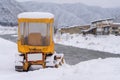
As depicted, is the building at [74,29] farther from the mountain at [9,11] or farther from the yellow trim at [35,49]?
the mountain at [9,11]

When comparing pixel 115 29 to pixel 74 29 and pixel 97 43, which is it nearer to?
pixel 74 29

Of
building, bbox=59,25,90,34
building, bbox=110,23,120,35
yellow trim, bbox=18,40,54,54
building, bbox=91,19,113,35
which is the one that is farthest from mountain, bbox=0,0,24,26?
yellow trim, bbox=18,40,54,54

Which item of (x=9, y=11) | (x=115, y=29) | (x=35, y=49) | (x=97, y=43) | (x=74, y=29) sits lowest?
(x=9, y=11)

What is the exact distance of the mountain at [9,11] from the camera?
439ft

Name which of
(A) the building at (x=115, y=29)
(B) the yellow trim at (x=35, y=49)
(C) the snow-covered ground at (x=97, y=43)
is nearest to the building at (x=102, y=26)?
(A) the building at (x=115, y=29)

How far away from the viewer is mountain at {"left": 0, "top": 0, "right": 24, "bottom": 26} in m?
134

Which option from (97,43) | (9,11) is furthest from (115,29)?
(9,11)

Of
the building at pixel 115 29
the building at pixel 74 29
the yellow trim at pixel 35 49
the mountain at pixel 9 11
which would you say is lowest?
the mountain at pixel 9 11

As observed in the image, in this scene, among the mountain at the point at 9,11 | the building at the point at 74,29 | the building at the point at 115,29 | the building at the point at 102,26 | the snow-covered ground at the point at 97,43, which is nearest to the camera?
the snow-covered ground at the point at 97,43

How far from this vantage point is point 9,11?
481ft

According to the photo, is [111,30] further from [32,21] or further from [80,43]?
[32,21]

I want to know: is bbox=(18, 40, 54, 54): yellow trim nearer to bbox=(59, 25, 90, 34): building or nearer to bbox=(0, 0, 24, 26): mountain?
bbox=(59, 25, 90, 34): building

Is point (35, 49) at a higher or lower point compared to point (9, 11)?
→ higher

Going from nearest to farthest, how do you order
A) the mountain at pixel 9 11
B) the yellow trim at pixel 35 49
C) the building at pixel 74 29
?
the yellow trim at pixel 35 49
the building at pixel 74 29
the mountain at pixel 9 11
